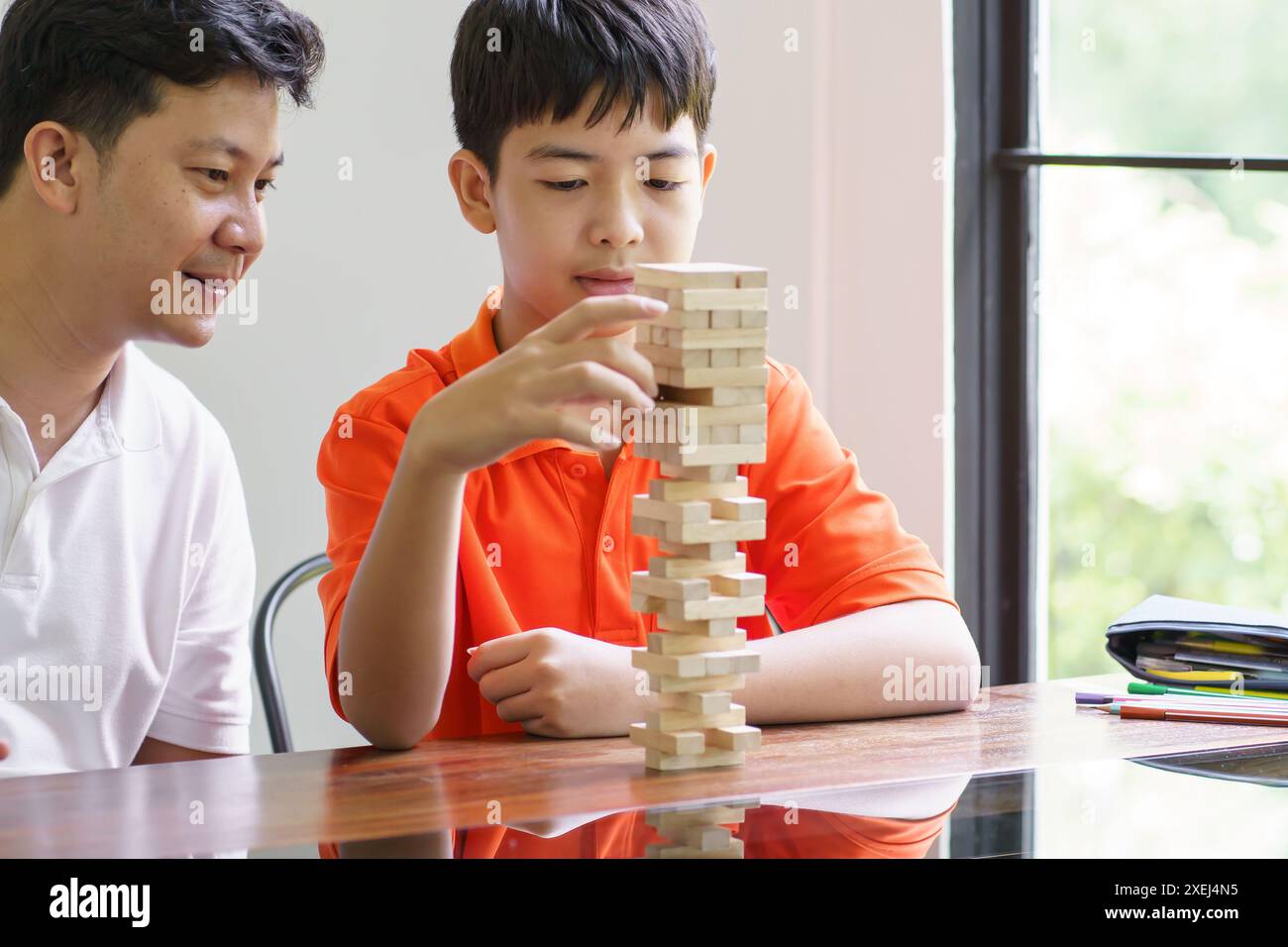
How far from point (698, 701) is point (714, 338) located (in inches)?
10.0

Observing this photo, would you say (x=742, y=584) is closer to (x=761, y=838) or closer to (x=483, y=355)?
(x=761, y=838)

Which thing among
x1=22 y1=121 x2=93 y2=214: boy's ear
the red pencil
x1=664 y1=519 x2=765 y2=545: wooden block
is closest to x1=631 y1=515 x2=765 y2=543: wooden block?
x1=664 y1=519 x2=765 y2=545: wooden block

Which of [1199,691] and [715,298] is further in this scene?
[1199,691]

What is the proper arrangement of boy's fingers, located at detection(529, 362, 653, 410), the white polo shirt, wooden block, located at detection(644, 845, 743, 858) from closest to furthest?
wooden block, located at detection(644, 845, 743, 858), boy's fingers, located at detection(529, 362, 653, 410), the white polo shirt

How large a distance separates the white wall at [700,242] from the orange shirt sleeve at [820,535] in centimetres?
109

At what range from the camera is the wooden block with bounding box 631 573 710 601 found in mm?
1000

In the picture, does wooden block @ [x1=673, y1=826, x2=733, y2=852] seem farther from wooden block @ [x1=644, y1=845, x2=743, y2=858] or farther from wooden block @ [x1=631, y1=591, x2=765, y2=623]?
wooden block @ [x1=631, y1=591, x2=765, y2=623]

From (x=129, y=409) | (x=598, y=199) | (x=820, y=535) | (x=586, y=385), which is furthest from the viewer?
(x=129, y=409)

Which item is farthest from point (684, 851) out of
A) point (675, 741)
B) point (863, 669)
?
point (863, 669)

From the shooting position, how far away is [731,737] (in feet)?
3.41

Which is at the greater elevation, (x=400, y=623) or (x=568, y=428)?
(x=568, y=428)

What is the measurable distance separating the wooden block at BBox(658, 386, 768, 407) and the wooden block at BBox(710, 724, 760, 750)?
23 cm

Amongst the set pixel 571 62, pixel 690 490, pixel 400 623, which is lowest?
pixel 400 623

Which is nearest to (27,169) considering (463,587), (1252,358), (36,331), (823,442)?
(36,331)
